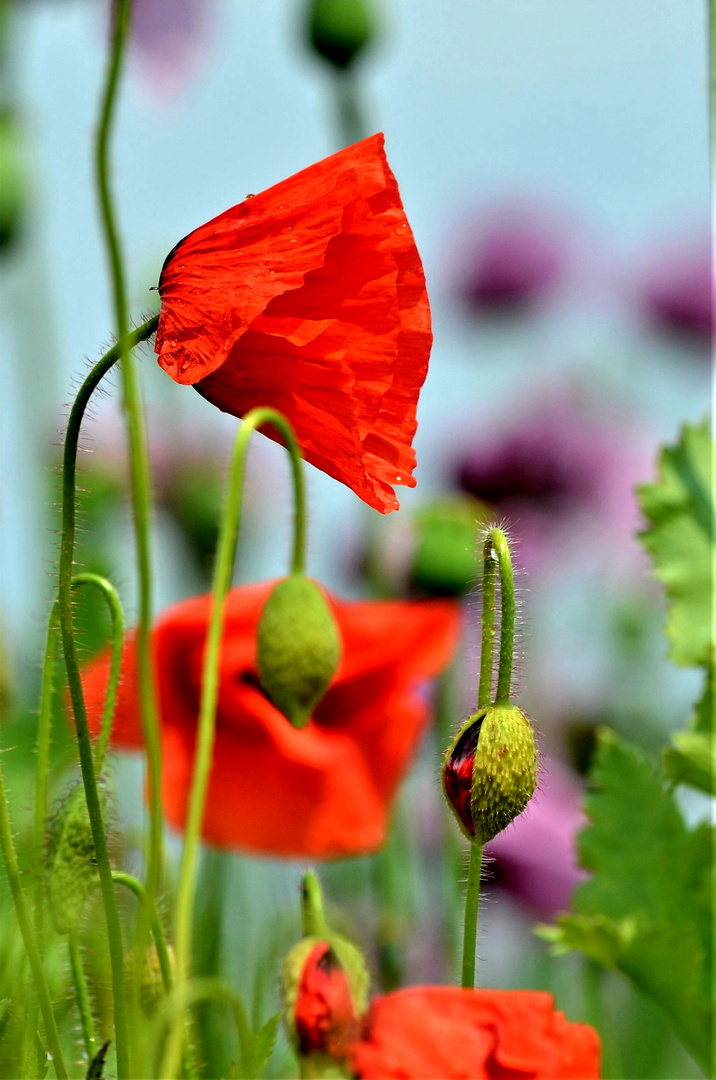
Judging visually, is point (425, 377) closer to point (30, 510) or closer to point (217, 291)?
point (217, 291)

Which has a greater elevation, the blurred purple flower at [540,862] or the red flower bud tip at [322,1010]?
the red flower bud tip at [322,1010]

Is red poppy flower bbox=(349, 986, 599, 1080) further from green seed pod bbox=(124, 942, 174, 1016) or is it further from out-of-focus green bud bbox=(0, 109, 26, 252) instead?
out-of-focus green bud bbox=(0, 109, 26, 252)

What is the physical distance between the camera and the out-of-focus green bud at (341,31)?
51.1 inches

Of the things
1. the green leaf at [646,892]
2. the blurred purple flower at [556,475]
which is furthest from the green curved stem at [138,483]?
the blurred purple flower at [556,475]

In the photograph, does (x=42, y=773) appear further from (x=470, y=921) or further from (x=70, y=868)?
(x=470, y=921)

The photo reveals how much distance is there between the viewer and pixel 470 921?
0.41m

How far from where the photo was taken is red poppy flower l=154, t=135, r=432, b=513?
43 cm

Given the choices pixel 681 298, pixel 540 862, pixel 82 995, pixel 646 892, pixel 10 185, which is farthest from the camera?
pixel 681 298

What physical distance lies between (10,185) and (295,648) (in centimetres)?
83

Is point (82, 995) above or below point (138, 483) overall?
below

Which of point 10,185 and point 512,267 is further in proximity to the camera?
point 512,267

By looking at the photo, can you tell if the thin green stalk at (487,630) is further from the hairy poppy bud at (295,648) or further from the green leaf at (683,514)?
the green leaf at (683,514)

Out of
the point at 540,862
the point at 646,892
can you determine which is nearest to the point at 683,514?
the point at 646,892

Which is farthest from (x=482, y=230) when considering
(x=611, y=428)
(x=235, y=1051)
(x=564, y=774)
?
(x=235, y=1051)
